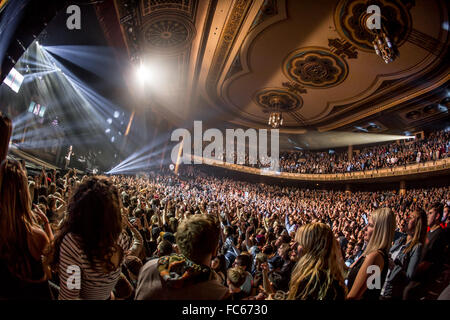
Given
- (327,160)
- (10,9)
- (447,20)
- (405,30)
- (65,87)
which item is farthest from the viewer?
(327,160)

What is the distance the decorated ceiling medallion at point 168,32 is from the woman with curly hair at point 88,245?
724 centimetres

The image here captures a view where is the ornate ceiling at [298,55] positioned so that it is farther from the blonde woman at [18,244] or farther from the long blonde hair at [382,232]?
the blonde woman at [18,244]

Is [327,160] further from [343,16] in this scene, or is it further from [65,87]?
[65,87]

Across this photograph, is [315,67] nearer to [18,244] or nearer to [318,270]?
[318,270]

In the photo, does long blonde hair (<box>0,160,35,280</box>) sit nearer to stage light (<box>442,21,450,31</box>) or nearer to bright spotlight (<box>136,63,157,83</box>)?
bright spotlight (<box>136,63,157,83</box>)

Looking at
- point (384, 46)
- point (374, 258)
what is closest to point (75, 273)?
point (374, 258)

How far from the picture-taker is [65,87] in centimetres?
1239

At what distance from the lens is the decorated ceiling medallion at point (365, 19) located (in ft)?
20.4

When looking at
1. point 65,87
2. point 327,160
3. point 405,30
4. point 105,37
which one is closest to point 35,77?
point 65,87

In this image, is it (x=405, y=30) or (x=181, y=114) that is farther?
(x=181, y=114)

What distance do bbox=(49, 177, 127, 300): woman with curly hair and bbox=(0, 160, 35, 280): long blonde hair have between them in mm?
142

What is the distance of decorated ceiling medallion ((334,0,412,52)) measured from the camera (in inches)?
245
